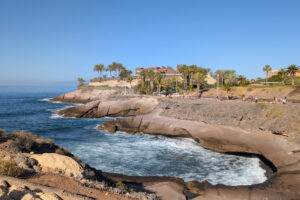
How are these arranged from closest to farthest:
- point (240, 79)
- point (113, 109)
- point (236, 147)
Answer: point (236, 147) < point (113, 109) < point (240, 79)

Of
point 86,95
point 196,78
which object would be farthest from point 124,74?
point 196,78

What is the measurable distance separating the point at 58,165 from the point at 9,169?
2138 mm

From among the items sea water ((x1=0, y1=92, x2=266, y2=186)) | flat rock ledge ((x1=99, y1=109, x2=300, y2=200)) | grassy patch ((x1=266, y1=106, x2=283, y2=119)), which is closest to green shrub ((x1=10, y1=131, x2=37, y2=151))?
sea water ((x1=0, y1=92, x2=266, y2=186))

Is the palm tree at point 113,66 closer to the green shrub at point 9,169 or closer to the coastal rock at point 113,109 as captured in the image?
the coastal rock at point 113,109

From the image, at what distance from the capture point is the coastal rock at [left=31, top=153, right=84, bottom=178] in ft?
30.9

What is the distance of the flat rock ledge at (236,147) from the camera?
13.5 meters

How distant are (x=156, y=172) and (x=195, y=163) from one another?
4.92 m

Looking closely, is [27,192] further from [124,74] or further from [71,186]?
[124,74]

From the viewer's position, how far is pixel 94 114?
50.2 metres

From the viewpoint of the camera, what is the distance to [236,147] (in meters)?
24.2

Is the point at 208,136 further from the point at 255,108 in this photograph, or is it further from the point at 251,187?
the point at 251,187

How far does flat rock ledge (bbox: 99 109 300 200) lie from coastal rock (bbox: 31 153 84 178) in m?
6.93

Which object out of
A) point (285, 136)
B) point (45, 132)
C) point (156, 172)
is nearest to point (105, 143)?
point (156, 172)

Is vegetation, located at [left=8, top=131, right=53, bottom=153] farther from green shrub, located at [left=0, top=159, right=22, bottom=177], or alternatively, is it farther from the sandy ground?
the sandy ground
